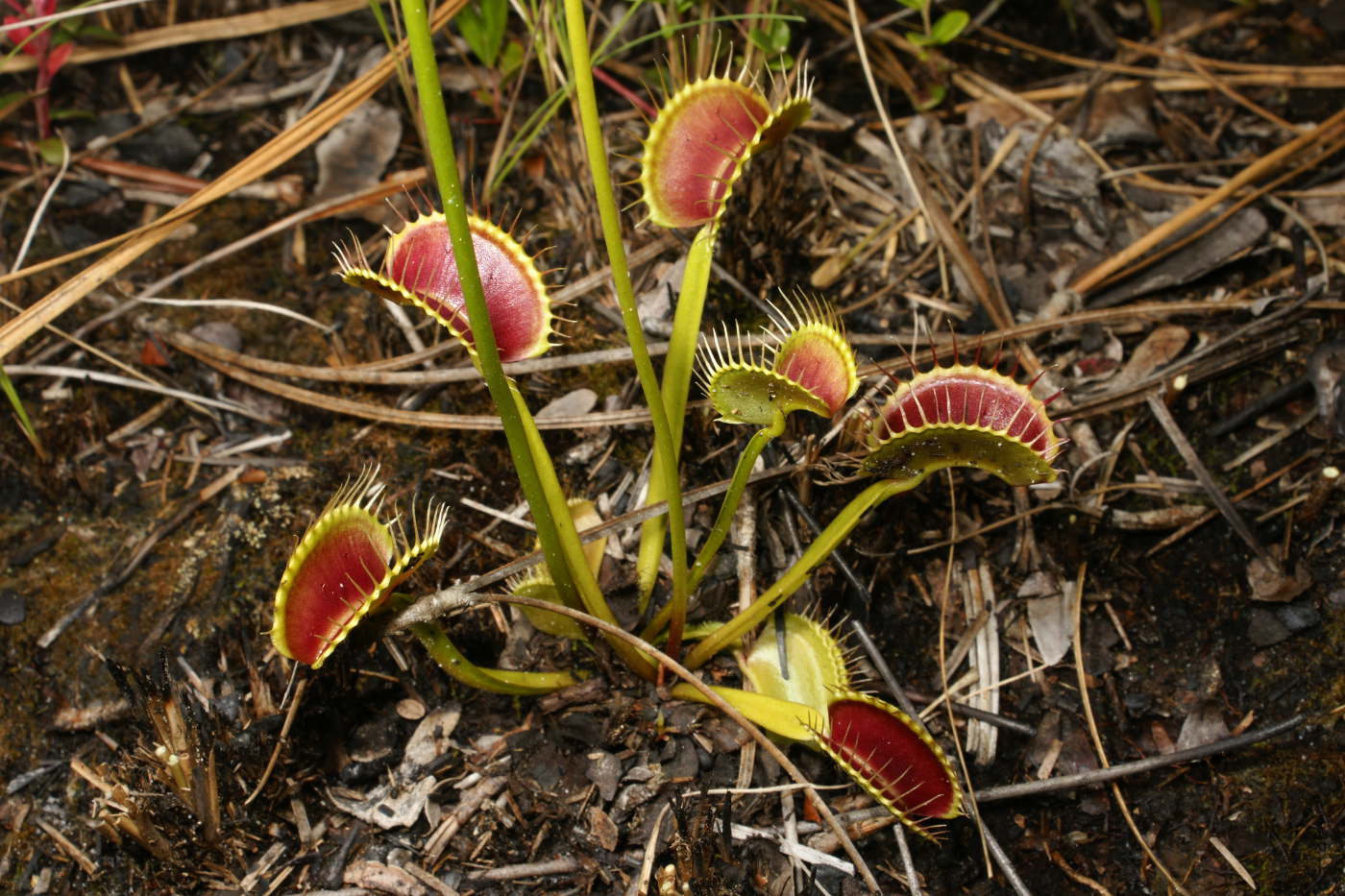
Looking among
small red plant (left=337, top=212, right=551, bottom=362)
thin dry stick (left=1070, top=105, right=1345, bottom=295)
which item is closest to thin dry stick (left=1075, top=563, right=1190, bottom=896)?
thin dry stick (left=1070, top=105, right=1345, bottom=295)

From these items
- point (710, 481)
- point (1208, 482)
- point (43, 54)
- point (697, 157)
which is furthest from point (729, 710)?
point (43, 54)

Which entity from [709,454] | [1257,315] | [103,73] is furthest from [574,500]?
[103,73]

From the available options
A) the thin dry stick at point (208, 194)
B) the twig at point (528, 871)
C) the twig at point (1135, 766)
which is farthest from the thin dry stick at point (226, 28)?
the twig at point (1135, 766)

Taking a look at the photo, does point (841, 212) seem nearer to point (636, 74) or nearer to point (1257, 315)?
point (636, 74)

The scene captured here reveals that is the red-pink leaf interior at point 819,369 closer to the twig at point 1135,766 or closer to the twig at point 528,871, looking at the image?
the twig at point 1135,766

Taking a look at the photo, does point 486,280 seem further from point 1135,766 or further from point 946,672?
point 1135,766

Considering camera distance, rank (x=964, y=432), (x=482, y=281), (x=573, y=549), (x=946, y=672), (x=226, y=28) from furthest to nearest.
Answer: (x=226, y=28), (x=946, y=672), (x=573, y=549), (x=482, y=281), (x=964, y=432)
